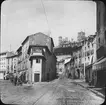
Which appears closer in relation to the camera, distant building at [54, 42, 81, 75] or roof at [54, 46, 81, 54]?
distant building at [54, 42, 81, 75]

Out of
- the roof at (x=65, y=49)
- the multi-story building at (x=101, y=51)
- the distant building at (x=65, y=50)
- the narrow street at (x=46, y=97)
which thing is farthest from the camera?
the roof at (x=65, y=49)

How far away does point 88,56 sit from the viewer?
28.3 ft

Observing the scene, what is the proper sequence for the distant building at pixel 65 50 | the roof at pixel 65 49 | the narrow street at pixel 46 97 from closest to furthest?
the narrow street at pixel 46 97 < the distant building at pixel 65 50 < the roof at pixel 65 49

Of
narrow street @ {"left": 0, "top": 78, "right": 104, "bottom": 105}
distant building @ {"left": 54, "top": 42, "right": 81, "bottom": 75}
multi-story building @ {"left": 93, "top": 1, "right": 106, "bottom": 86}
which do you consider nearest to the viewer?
narrow street @ {"left": 0, "top": 78, "right": 104, "bottom": 105}

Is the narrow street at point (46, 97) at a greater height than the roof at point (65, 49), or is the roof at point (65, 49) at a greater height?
the roof at point (65, 49)

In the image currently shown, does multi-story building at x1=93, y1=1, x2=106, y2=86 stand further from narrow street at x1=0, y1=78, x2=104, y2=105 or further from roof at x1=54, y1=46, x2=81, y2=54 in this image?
roof at x1=54, y1=46, x2=81, y2=54

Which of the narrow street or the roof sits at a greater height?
the roof

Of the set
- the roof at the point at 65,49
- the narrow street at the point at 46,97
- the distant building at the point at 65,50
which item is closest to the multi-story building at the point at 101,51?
the narrow street at the point at 46,97

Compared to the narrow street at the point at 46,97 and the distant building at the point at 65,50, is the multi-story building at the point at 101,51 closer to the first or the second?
the narrow street at the point at 46,97

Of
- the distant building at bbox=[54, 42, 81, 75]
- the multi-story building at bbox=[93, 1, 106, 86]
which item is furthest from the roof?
the multi-story building at bbox=[93, 1, 106, 86]

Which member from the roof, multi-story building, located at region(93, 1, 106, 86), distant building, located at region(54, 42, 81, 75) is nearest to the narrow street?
multi-story building, located at region(93, 1, 106, 86)

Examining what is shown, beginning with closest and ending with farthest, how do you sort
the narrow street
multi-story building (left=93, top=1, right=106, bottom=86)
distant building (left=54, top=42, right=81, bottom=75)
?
the narrow street
multi-story building (left=93, top=1, right=106, bottom=86)
distant building (left=54, top=42, right=81, bottom=75)

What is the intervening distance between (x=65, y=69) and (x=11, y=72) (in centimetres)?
616

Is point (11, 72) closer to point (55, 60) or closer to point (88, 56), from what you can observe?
point (88, 56)
